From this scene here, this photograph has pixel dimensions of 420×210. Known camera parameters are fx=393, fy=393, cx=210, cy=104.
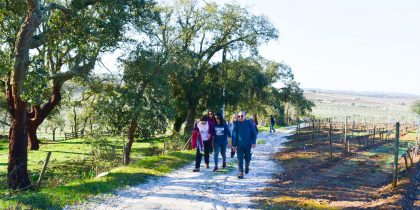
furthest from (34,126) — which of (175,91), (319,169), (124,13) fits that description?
(319,169)

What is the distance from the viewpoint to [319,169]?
50.1 feet

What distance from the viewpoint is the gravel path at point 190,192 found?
29.0 ft

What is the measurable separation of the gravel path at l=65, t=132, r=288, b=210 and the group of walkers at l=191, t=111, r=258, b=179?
0.58 meters

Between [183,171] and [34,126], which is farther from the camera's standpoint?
[34,126]

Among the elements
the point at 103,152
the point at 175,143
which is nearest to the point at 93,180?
the point at 103,152

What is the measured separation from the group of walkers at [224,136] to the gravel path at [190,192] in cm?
58

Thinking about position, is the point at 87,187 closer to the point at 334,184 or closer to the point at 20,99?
the point at 20,99

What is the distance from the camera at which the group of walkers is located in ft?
39.2

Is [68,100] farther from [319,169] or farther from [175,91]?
[319,169]

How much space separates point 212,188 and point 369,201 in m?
4.07

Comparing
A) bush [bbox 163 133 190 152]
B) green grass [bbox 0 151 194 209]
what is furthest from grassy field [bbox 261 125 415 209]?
bush [bbox 163 133 190 152]

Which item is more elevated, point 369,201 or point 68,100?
point 68,100

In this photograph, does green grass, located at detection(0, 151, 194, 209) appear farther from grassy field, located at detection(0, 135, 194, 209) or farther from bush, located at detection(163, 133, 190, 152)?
bush, located at detection(163, 133, 190, 152)

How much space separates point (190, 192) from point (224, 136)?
11.5 ft
